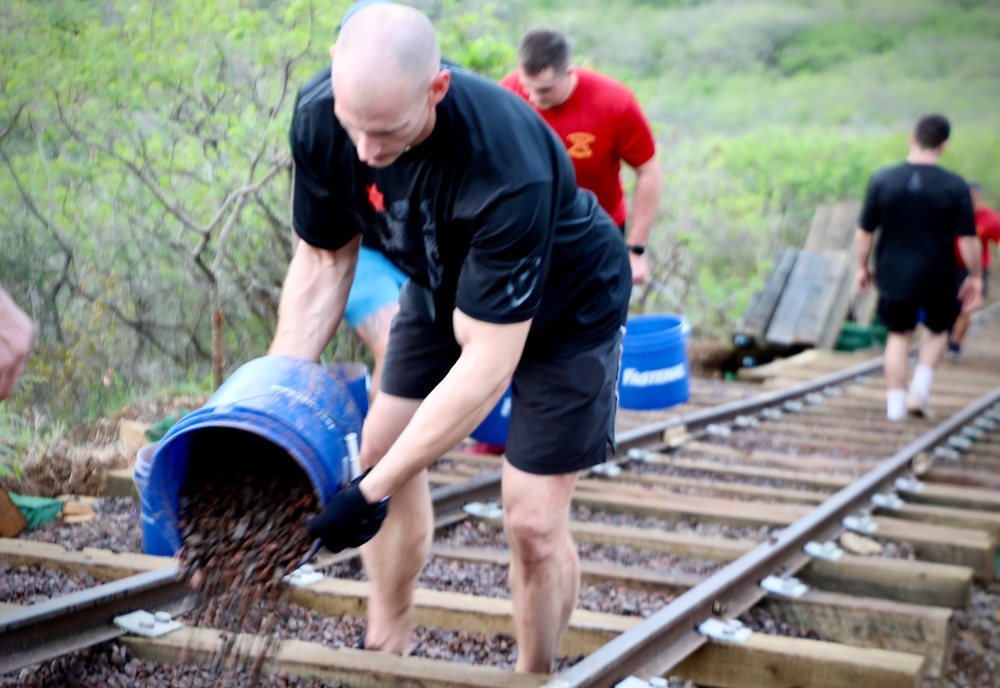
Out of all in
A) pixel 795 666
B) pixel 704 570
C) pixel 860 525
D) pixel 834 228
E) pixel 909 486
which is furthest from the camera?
pixel 834 228

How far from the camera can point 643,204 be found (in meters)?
5.37

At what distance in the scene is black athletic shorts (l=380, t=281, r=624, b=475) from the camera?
109 inches

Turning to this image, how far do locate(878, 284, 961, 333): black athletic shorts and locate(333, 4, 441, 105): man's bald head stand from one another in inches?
236

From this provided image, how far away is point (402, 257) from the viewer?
270 centimetres

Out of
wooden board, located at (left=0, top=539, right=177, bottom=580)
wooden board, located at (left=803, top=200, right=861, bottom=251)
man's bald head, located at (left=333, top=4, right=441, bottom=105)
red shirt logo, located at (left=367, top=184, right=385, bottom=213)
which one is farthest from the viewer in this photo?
wooden board, located at (left=803, top=200, right=861, bottom=251)

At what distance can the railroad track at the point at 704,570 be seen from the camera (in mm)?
3135

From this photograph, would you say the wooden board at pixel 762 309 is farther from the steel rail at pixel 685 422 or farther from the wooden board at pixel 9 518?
the wooden board at pixel 9 518

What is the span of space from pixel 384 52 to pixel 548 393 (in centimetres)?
101

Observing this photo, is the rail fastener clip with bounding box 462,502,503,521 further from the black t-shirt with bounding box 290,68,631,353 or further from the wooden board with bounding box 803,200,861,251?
the wooden board with bounding box 803,200,861,251

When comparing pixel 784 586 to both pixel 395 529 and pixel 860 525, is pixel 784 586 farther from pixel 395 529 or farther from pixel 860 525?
pixel 395 529

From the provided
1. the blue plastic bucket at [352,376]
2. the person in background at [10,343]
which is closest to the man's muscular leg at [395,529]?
the blue plastic bucket at [352,376]

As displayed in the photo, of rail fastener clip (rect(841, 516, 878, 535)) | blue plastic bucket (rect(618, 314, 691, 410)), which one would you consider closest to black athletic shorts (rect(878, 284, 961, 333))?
blue plastic bucket (rect(618, 314, 691, 410))

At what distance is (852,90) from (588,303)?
2656 centimetres

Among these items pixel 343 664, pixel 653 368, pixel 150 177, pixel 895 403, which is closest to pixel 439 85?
pixel 343 664
